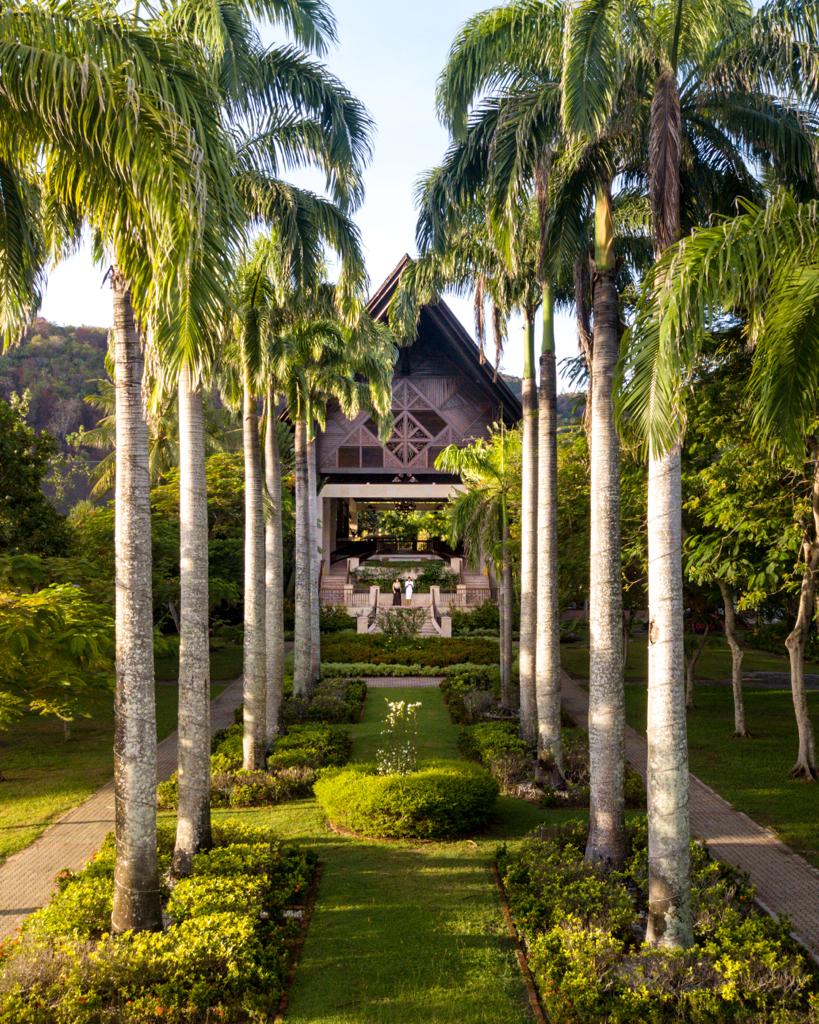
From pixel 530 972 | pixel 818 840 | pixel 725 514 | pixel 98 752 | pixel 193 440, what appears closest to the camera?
pixel 530 972

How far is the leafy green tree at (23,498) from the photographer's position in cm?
2098

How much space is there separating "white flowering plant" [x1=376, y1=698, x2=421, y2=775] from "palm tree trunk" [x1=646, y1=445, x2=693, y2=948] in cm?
597

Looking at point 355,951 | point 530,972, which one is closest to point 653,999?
point 530,972

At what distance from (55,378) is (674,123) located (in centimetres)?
6988

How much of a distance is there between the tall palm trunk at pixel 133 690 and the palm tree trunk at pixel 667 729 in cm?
442

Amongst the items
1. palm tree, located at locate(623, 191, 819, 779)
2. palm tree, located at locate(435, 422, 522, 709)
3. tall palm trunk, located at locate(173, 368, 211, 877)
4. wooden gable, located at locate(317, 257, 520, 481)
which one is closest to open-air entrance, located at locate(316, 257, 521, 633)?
wooden gable, located at locate(317, 257, 520, 481)

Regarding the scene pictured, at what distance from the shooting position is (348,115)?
13.6m

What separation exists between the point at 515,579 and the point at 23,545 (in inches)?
650

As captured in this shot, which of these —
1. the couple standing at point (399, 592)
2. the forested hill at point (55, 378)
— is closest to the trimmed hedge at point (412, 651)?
the couple standing at point (399, 592)

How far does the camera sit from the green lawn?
24.1 feet

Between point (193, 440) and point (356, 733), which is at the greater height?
point (193, 440)

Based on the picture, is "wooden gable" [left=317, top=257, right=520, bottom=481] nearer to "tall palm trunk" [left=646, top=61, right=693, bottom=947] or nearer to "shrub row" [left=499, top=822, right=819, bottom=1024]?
"shrub row" [left=499, top=822, right=819, bottom=1024]

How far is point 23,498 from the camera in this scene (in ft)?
70.4

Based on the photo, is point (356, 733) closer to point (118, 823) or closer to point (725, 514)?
point (725, 514)
